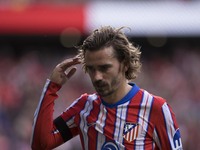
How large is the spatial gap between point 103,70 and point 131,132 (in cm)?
45

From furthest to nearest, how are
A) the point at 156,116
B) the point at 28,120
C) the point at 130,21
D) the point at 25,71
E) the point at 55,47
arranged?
the point at 55,47 → the point at 130,21 → the point at 25,71 → the point at 28,120 → the point at 156,116

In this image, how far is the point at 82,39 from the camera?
18.1 meters

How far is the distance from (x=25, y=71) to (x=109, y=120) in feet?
37.3

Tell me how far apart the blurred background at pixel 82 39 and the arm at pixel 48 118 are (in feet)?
29.6

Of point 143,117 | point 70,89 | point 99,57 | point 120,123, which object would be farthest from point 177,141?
point 70,89

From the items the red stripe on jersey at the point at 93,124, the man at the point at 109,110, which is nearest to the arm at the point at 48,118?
the man at the point at 109,110

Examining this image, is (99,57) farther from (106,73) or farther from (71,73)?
(71,73)

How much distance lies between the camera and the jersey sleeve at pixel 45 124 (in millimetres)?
5129

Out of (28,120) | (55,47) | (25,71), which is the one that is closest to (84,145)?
(28,120)

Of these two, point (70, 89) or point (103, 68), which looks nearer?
point (103, 68)

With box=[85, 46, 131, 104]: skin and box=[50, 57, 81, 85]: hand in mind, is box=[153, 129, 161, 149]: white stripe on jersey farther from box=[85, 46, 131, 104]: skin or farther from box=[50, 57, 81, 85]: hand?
box=[50, 57, 81, 85]: hand

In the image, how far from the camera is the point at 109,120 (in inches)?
199

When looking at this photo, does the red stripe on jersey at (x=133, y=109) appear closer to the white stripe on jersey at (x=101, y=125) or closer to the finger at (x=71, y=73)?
the white stripe on jersey at (x=101, y=125)

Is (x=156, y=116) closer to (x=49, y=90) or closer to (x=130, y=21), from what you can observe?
(x=49, y=90)
